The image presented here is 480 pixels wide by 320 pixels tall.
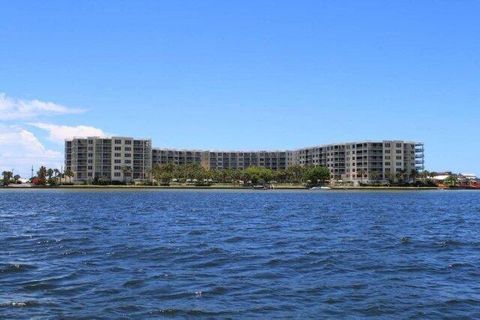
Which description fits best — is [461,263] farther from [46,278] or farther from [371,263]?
[46,278]

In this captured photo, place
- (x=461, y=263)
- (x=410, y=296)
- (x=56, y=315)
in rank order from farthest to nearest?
(x=461, y=263)
(x=410, y=296)
(x=56, y=315)

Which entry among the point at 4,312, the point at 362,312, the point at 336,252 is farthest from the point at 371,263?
the point at 4,312

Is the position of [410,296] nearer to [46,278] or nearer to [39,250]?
[46,278]

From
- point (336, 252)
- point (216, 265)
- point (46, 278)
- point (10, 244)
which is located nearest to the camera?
point (46, 278)

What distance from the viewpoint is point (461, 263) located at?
29.1m

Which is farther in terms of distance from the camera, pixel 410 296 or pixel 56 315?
pixel 410 296

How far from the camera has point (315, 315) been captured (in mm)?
17562

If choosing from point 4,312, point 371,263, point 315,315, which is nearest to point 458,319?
point 315,315

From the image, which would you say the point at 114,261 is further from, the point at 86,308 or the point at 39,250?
the point at 86,308

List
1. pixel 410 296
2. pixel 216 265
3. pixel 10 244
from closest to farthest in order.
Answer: pixel 410 296
pixel 216 265
pixel 10 244

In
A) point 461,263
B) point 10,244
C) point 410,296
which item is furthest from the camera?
point 10,244

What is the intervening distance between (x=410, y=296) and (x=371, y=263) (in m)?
7.92

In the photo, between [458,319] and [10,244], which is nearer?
[458,319]

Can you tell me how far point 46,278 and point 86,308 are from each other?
6099mm
